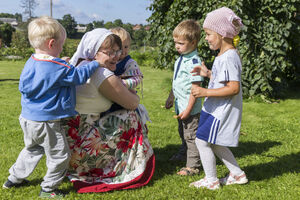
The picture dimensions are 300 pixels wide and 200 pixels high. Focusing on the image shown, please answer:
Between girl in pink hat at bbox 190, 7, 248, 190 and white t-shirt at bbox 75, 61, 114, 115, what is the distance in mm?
779

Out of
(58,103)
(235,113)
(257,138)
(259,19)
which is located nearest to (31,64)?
(58,103)

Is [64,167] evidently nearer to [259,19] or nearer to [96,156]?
[96,156]

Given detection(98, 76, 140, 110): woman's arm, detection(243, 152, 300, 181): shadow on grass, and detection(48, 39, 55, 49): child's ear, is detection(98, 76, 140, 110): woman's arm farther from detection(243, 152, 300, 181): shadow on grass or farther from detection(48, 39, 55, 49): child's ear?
detection(243, 152, 300, 181): shadow on grass

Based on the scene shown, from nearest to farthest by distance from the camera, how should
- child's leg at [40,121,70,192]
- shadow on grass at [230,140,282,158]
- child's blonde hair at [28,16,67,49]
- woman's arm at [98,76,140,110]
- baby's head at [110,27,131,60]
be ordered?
child's blonde hair at [28,16,67,49], child's leg at [40,121,70,192], woman's arm at [98,76,140,110], baby's head at [110,27,131,60], shadow on grass at [230,140,282,158]

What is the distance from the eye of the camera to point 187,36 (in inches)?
120

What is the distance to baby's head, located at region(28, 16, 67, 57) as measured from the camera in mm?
2357

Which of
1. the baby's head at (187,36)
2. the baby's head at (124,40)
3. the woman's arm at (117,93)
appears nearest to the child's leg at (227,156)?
the woman's arm at (117,93)

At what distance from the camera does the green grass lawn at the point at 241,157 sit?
2.77m

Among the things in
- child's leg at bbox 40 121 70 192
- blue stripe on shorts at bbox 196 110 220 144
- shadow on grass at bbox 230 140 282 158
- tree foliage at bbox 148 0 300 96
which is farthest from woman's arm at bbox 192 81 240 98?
tree foliage at bbox 148 0 300 96

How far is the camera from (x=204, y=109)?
2.75 metres

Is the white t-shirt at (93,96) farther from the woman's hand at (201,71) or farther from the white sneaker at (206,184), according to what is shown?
the white sneaker at (206,184)

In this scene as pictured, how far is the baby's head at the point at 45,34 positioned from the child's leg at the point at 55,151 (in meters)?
0.60

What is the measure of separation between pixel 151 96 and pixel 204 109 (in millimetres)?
5083

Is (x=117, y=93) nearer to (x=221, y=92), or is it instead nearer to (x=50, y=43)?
(x=50, y=43)
